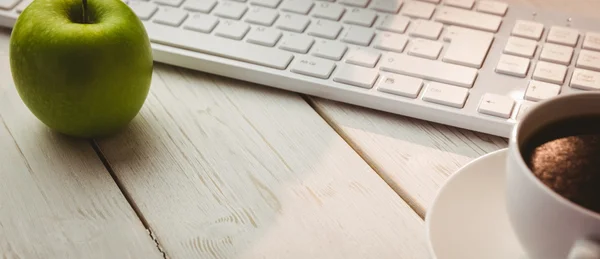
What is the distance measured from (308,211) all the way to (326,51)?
0.19m

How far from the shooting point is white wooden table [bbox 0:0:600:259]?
0.50 metres

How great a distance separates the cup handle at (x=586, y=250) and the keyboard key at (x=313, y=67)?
30 centimetres

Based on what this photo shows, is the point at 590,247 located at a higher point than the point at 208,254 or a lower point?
higher

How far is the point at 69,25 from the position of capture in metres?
0.54

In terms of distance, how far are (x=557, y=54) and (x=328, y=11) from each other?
0.22 metres

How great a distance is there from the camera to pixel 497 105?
0.57m

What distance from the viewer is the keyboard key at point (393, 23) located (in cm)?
68

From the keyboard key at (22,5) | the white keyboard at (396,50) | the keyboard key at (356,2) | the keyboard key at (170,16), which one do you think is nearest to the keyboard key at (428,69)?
the white keyboard at (396,50)

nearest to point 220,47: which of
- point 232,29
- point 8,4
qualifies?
point 232,29

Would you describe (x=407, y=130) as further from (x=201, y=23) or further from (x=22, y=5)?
(x=22, y=5)

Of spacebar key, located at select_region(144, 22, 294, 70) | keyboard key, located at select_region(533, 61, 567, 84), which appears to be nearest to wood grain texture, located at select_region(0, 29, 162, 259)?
spacebar key, located at select_region(144, 22, 294, 70)

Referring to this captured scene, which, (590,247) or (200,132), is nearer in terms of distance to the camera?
(590,247)

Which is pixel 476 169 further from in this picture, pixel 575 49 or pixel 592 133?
pixel 575 49

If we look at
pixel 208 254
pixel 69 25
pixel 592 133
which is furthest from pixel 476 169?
pixel 69 25
